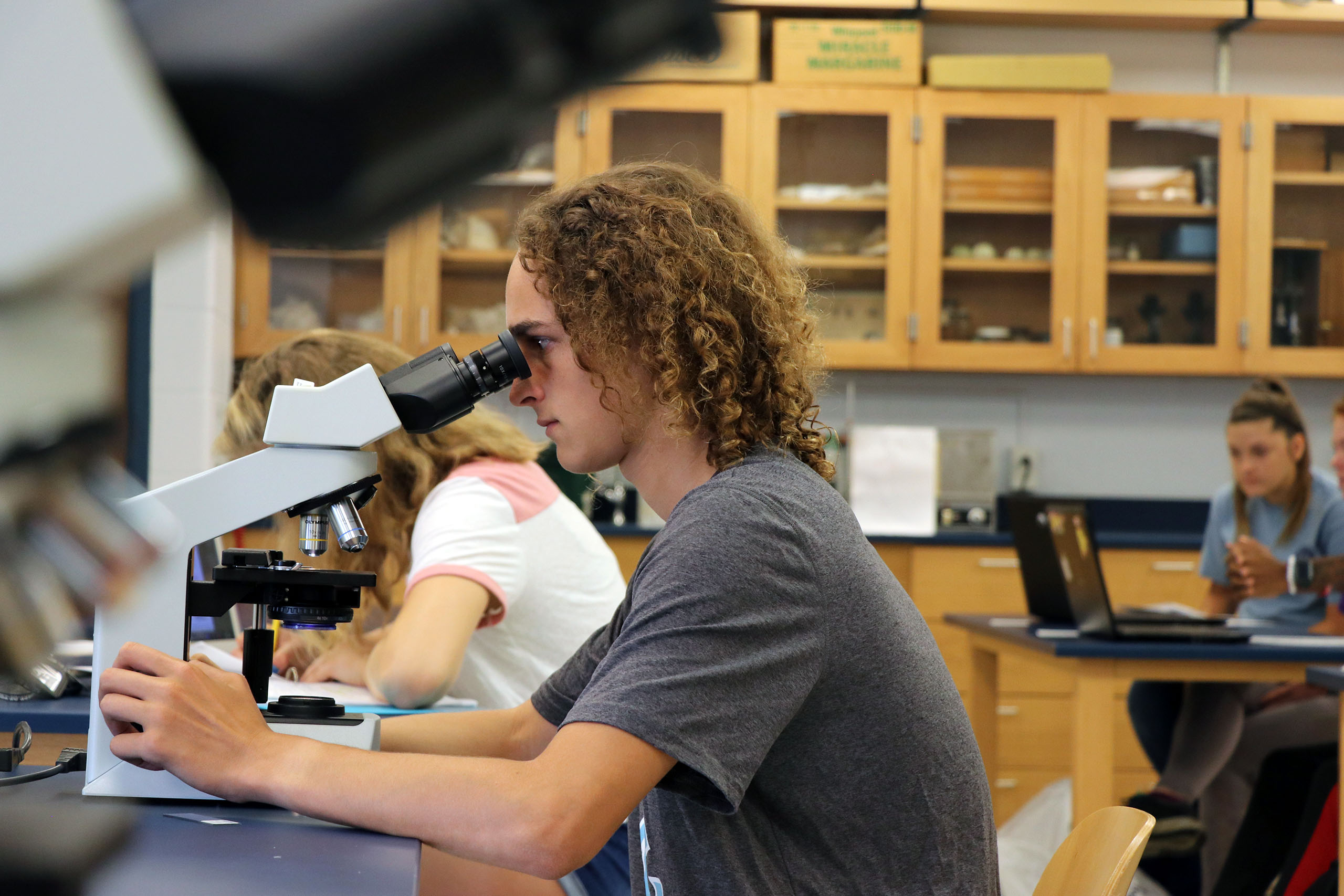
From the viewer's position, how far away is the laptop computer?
7.14 ft

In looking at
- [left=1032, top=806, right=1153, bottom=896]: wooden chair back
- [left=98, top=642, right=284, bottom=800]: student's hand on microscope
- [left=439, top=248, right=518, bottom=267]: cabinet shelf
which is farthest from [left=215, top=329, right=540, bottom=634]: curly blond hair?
[left=439, top=248, right=518, bottom=267]: cabinet shelf

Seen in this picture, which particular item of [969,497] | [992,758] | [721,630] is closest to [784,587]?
[721,630]

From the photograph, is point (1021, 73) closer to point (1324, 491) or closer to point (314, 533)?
point (1324, 491)

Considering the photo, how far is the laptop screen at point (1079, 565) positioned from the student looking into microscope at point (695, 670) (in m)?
1.37

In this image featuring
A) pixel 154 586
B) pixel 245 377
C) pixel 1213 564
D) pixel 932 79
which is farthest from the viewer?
pixel 932 79

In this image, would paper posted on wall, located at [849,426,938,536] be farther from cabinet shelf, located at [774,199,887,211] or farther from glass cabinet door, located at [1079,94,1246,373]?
cabinet shelf, located at [774,199,887,211]

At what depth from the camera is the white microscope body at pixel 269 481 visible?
791 millimetres

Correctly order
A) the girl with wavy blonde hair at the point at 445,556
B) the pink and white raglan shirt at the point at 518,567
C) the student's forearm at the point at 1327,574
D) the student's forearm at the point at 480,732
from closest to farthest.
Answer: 1. the student's forearm at the point at 480,732
2. the girl with wavy blonde hair at the point at 445,556
3. the pink and white raglan shirt at the point at 518,567
4. the student's forearm at the point at 1327,574

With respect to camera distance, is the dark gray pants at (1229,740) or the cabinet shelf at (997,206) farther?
the cabinet shelf at (997,206)

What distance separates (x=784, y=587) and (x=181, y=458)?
362 mm

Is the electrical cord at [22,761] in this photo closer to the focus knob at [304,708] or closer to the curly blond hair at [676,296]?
the focus knob at [304,708]

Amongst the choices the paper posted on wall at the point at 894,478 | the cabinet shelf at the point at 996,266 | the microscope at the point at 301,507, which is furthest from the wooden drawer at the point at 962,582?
the microscope at the point at 301,507

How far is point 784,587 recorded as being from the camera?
78cm

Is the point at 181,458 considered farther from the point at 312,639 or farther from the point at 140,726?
the point at 312,639
